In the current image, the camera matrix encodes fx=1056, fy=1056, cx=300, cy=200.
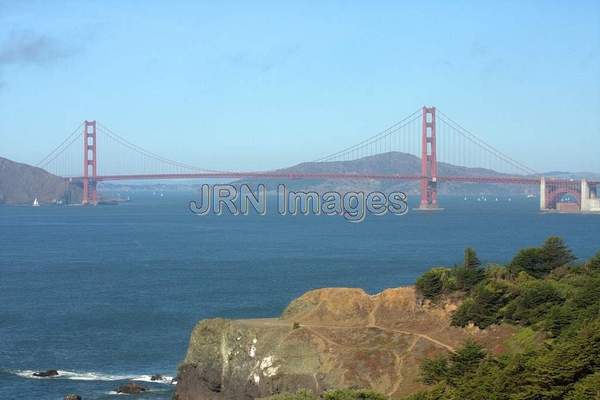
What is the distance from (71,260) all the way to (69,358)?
28.8 meters

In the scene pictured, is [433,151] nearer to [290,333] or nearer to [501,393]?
[290,333]

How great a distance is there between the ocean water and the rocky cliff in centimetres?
248

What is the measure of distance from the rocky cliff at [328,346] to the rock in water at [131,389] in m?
1.80

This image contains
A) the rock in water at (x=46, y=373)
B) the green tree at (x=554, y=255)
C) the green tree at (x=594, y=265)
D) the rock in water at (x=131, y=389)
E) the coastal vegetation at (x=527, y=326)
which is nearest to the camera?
the coastal vegetation at (x=527, y=326)

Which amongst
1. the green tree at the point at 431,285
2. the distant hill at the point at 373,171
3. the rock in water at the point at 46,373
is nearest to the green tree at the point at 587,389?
the green tree at the point at 431,285

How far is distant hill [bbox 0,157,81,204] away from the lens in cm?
14462

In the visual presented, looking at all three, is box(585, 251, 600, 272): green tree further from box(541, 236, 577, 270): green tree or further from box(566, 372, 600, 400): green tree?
box(566, 372, 600, 400): green tree

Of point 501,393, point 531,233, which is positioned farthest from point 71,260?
point 501,393

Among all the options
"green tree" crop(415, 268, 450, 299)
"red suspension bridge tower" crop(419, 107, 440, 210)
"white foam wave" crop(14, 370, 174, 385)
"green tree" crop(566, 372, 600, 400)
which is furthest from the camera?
"red suspension bridge tower" crop(419, 107, 440, 210)

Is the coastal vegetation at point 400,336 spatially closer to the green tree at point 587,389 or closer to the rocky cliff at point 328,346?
the rocky cliff at point 328,346

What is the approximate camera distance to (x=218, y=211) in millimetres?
128750

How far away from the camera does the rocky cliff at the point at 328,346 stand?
2305cm

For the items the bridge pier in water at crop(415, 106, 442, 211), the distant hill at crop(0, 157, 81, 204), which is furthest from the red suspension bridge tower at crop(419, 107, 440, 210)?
the distant hill at crop(0, 157, 81, 204)

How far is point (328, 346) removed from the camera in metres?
23.9
